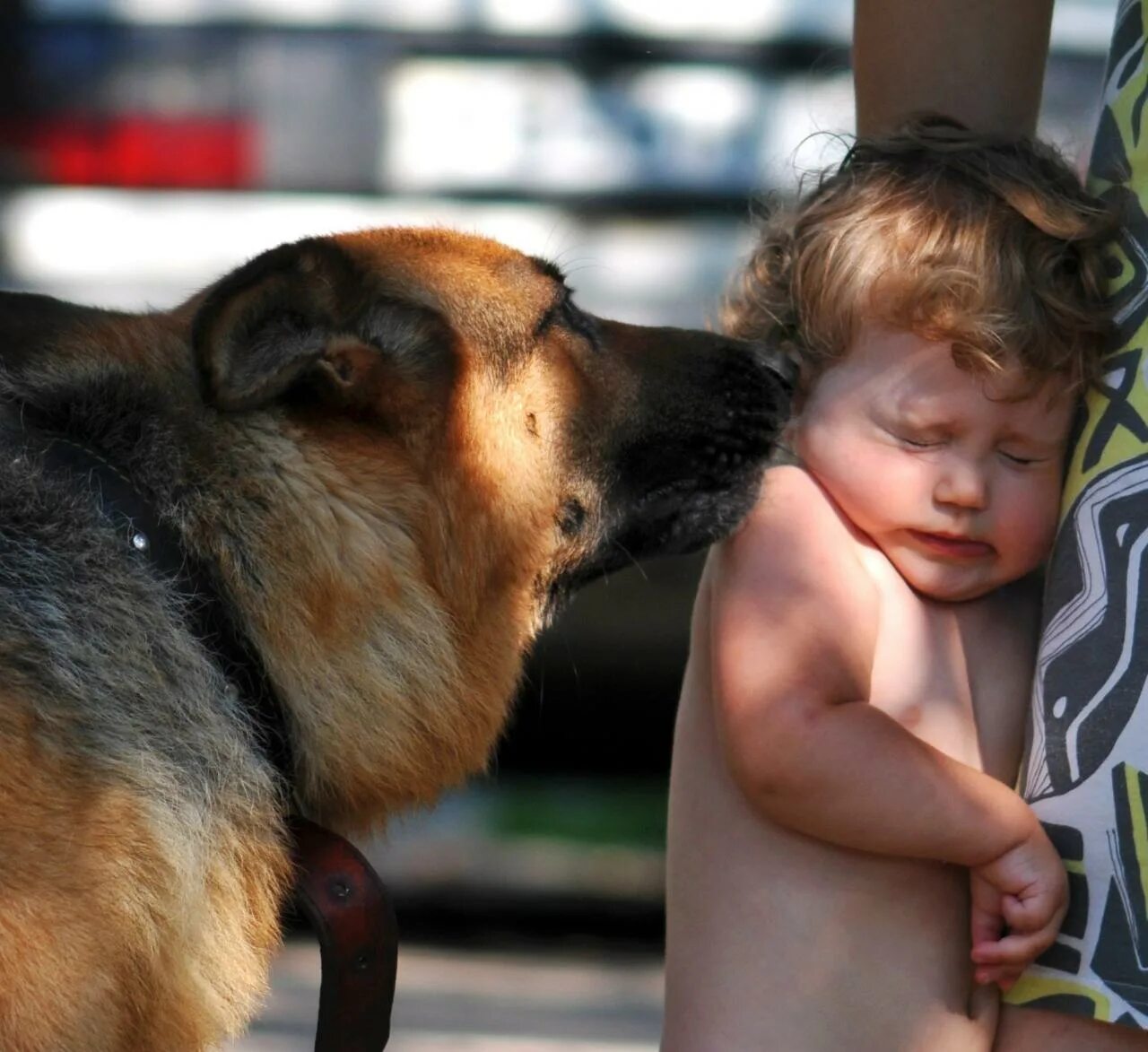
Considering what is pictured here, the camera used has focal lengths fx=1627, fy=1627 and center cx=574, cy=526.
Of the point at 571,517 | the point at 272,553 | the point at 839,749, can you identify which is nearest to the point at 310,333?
the point at 272,553

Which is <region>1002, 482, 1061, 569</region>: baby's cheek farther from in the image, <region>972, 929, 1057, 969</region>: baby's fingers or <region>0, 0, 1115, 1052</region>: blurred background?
<region>0, 0, 1115, 1052</region>: blurred background

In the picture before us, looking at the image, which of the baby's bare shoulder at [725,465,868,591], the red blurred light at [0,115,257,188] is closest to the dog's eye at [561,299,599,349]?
the baby's bare shoulder at [725,465,868,591]

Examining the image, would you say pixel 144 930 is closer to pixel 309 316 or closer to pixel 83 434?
pixel 83 434

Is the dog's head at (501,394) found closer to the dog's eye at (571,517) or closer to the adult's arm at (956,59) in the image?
the dog's eye at (571,517)

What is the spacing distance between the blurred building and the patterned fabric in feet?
7.98

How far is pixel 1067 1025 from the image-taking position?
214cm

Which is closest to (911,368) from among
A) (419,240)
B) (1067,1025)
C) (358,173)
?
(419,240)

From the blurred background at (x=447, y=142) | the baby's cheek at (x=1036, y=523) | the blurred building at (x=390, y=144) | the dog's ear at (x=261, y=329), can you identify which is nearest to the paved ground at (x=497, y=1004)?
the blurred background at (x=447, y=142)

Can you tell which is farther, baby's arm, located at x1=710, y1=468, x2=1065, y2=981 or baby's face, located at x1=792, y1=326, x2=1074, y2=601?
baby's face, located at x1=792, y1=326, x2=1074, y2=601

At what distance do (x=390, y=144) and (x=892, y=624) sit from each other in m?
2.80

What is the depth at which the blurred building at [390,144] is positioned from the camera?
181 inches

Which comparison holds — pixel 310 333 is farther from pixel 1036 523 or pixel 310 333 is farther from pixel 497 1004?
pixel 497 1004

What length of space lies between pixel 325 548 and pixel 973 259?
101 cm

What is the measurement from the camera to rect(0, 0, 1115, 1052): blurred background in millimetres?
4570
